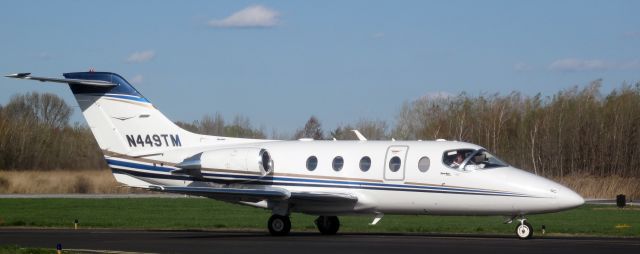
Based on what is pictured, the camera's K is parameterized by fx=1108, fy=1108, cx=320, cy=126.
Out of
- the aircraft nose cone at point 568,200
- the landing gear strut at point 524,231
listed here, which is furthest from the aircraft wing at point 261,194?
the aircraft nose cone at point 568,200

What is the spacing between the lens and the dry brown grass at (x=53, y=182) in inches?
2375

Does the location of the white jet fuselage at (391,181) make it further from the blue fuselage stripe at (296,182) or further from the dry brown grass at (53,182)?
the dry brown grass at (53,182)

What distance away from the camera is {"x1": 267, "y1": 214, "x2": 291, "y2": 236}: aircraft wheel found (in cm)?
2903

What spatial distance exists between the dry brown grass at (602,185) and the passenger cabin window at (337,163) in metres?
34.5

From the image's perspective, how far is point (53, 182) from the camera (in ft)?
204

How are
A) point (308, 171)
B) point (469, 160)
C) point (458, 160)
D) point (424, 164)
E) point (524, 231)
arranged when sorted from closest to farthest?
point (524, 231) < point (469, 160) < point (458, 160) < point (424, 164) < point (308, 171)

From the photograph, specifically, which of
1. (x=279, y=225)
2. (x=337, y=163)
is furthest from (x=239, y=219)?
Result: (x=337, y=163)

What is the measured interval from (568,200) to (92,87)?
13779 millimetres

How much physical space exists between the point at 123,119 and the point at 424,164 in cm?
920

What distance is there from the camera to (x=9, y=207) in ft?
167

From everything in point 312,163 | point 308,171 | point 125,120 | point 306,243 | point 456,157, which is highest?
point 125,120

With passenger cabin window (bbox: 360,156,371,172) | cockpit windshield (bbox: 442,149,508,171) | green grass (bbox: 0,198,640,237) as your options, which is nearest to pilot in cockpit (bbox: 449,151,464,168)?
cockpit windshield (bbox: 442,149,508,171)

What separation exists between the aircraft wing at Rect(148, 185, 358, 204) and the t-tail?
3.08 m

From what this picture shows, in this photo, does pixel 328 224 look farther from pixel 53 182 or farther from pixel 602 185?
pixel 602 185
